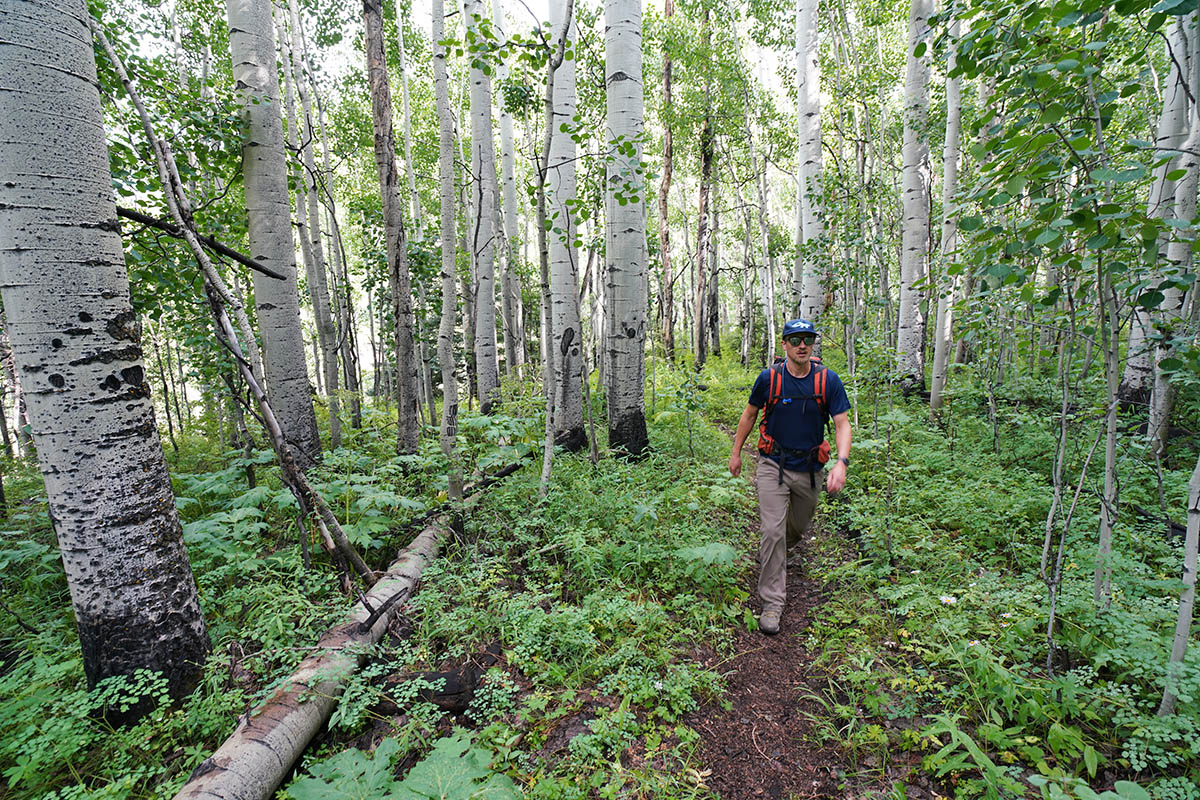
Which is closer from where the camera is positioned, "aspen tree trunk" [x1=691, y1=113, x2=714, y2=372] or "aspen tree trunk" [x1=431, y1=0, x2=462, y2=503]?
"aspen tree trunk" [x1=431, y1=0, x2=462, y2=503]

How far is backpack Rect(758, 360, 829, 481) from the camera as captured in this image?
381cm

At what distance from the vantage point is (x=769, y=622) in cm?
349

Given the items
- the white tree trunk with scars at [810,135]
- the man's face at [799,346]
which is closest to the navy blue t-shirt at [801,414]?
the man's face at [799,346]

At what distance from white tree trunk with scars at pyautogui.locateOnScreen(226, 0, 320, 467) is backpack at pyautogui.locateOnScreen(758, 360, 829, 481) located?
428cm

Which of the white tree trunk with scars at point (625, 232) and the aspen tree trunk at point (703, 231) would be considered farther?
the aspen tree trunk at point (703, 231)

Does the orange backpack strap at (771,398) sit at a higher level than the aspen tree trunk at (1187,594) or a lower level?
higher

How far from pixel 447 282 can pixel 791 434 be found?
166 inches

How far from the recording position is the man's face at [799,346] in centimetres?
373

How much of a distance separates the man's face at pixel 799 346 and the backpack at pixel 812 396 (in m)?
0.11

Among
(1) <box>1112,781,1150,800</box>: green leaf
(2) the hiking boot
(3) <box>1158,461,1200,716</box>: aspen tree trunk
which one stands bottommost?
(2) the hiking boot

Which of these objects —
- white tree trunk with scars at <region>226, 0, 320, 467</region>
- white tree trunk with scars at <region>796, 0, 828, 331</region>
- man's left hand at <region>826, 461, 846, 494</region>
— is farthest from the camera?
white tree trunk with scars at <region>796, 0, 828, 331</region>

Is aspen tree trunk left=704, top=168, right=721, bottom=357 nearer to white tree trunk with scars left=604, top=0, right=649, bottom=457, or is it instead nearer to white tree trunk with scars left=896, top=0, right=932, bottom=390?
white tree trunk with scars left=896, top=0, right=932, bottom=390

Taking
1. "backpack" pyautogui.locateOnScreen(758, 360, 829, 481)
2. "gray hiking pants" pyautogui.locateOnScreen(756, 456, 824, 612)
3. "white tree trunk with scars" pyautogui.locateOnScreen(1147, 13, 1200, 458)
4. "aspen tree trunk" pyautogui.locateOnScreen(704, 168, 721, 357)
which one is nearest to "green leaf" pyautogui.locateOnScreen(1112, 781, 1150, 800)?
"gray hiking pants" pyautogui.locateOnScreen(756, 456, 824, 612)

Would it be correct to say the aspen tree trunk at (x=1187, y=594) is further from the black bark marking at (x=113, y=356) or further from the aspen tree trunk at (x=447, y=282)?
the black bark marking at (x=113, y=356)
